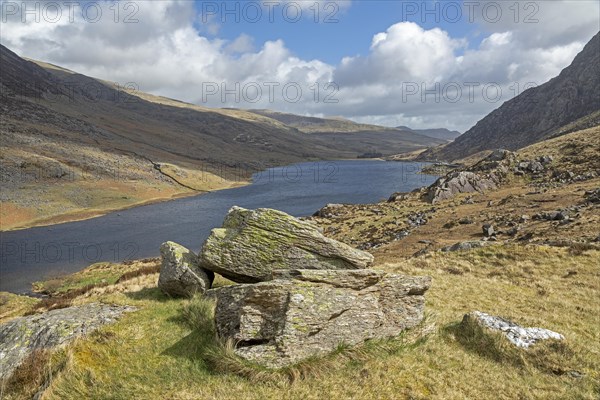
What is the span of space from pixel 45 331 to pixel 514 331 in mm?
17783

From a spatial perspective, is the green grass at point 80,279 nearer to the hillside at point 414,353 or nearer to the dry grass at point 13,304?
the dry grass at point 13,304

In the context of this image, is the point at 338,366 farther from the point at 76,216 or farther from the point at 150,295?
the point at 76,216

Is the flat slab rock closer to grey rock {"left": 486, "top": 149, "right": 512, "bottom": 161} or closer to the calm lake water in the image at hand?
the calm lake water

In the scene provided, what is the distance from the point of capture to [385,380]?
11125 millimetres

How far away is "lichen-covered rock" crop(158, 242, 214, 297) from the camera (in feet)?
63.7

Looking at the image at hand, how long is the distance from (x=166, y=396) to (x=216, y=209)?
88.0 meters

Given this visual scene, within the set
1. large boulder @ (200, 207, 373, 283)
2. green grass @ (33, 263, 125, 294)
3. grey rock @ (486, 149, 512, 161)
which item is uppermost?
grey rock @ (486, 149, 512, 161)

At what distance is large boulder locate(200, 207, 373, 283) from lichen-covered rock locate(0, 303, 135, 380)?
5.14 metres

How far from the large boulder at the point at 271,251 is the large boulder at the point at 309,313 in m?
3.81

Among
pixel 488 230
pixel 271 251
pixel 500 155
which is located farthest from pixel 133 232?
pixel 500 155

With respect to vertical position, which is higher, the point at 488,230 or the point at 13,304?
the point at 488,230

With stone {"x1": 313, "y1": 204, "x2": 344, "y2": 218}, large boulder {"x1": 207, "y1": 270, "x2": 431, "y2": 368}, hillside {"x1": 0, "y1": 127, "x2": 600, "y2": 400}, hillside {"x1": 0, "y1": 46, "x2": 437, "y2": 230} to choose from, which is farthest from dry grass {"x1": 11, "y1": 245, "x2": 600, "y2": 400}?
hillside {"x1": 0, "y1": 46, "x2": 437, "y2": 230}

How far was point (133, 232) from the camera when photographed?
74375mm

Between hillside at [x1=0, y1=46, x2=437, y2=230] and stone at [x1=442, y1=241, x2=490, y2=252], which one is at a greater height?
hillside at [x1=0, y1=46, x2=437, y2=230]
